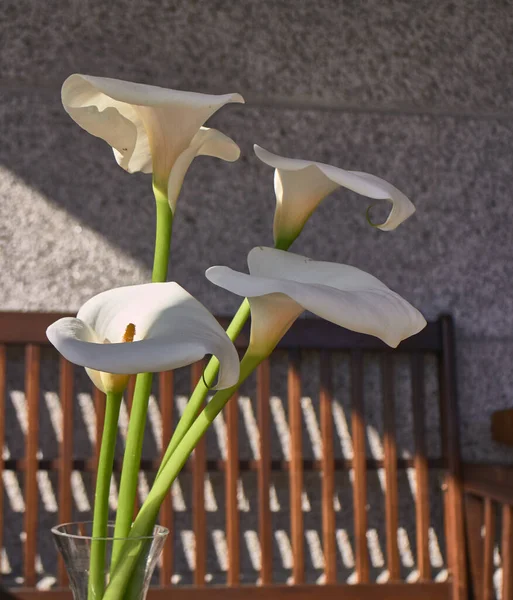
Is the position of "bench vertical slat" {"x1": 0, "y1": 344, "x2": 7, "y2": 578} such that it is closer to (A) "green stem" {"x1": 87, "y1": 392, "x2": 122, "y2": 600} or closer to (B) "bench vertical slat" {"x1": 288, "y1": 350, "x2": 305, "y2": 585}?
(B) "bench vertical slat" {"x1": 288, "y1": 350, "x2": 305, "y2": 585}

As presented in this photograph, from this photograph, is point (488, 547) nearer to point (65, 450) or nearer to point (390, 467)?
point (390, 467)

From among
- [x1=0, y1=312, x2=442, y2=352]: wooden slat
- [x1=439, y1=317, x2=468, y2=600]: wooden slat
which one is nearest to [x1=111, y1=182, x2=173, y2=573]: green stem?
[x1=0, y1=312, x2=442, y2=352]: wooden slat

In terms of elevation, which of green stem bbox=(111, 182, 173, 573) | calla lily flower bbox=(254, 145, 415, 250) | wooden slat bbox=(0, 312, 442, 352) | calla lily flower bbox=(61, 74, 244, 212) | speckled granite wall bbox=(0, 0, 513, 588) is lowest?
green stem bbox=(111, 182, 173, 573)

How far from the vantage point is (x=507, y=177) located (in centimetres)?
192

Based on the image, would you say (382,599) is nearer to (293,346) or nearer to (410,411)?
(410,411)

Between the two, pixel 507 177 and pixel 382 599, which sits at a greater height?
pixel 507 177

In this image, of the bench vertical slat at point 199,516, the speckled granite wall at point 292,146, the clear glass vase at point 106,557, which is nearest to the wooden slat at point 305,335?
the speckled granite wall at point 292,146

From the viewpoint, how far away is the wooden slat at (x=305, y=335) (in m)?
1.60

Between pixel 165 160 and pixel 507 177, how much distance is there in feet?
5.07

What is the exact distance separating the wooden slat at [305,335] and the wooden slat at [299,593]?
0.47 m

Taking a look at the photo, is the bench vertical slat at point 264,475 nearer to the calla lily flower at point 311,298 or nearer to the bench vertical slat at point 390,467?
the bench vertical slat at point 390,467

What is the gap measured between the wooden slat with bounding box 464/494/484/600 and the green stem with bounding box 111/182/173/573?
4.42 feet

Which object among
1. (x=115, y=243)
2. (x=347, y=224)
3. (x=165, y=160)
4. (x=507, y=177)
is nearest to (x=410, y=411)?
(x=347, y=224)

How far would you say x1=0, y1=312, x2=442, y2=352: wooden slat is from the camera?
1.60 metres
